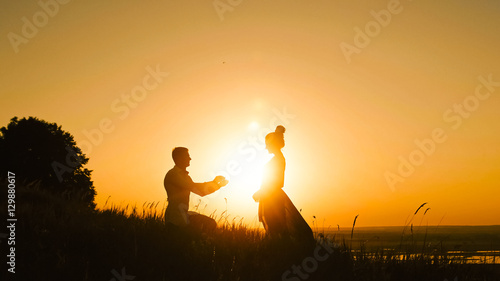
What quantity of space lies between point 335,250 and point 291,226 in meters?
1.64

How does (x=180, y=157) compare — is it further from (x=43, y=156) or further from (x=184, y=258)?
(x=43, y=156)

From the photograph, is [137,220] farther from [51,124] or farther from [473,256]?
[51,124]

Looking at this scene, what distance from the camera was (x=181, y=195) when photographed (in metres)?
9.49

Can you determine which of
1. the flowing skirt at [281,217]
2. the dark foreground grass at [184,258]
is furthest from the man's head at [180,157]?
the flowing skirt at [281,217]

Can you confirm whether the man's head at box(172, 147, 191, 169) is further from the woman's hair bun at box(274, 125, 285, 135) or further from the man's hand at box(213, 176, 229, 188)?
the woman's hair bun at box(274, 125, 285, 135)

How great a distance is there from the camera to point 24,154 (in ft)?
86.5

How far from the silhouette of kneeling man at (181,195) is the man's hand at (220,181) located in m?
0.59

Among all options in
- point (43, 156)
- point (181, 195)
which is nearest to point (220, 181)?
point (181, 195)

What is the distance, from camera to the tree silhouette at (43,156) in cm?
2608

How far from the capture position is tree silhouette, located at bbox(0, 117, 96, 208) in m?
26.1

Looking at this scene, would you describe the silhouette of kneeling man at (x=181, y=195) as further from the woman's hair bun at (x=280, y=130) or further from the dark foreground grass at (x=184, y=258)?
the woman's hair bun at (x=280, y=130)

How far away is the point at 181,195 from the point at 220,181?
114 cm

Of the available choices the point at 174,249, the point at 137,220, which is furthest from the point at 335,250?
the point at 137,220

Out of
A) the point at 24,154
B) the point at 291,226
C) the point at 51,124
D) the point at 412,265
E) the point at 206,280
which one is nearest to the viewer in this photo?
the point at 206,280
